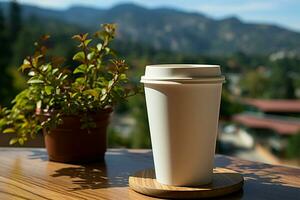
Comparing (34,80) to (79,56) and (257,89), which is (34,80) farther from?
(257,89)

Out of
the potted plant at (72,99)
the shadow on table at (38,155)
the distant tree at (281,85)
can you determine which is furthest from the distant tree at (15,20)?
the potted plant at (72,99)

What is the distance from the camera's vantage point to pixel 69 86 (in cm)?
91

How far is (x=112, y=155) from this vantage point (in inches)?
41.3

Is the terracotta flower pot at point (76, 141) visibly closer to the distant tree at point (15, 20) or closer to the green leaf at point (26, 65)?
the green leaf at point (26, 65)

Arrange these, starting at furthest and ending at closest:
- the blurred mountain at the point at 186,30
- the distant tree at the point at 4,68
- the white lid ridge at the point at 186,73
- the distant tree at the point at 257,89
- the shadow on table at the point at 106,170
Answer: the distant tree at the point at 257,89 → the blurred mountain at the point at 186,30 → the distant tree at the point at 4,68 → the shadow on table at the point at 106,170 → the white lid ridge at the point at 186,73

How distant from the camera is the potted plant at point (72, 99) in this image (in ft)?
2.89

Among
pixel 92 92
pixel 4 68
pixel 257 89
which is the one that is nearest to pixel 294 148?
pixel 257 89

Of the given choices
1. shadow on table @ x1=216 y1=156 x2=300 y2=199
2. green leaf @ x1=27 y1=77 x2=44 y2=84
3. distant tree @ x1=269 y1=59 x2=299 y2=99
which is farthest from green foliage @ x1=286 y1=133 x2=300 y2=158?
green leaf @ x1=27 y1=77 x2=44 y2=84

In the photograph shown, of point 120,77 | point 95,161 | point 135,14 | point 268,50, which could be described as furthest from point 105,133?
point 135,14

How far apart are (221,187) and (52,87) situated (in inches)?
17.4

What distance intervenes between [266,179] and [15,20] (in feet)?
55.5

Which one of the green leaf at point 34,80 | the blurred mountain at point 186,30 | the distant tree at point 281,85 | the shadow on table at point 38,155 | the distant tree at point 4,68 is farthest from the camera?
the distant tree at point 281,85

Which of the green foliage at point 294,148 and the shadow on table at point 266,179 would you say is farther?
the green foliage at point 294,148

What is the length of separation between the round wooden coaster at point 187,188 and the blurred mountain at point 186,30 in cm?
1148
